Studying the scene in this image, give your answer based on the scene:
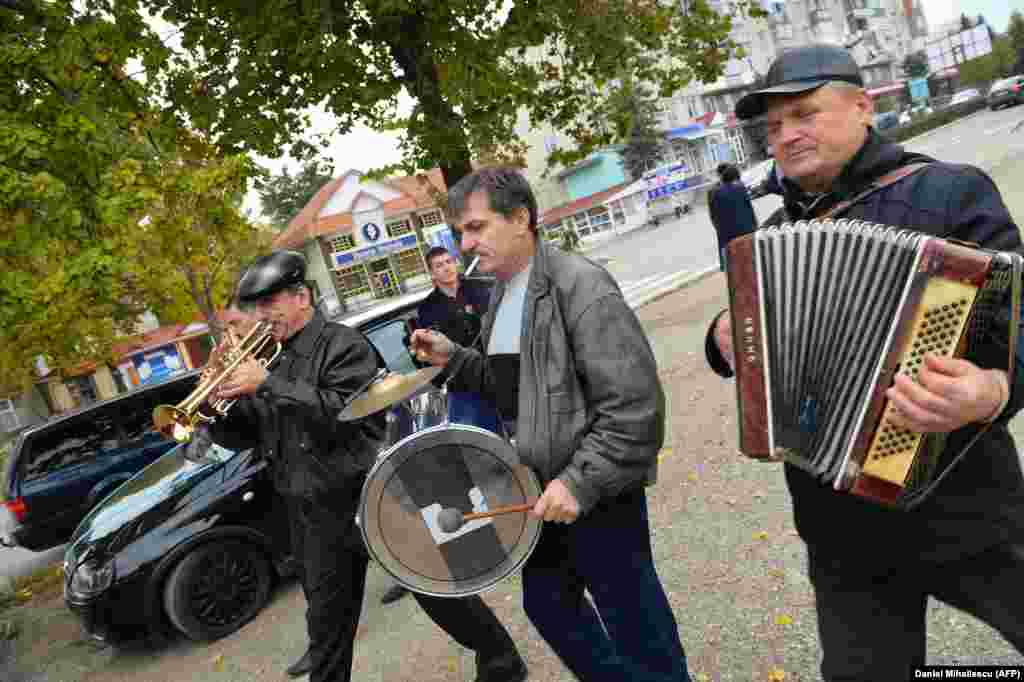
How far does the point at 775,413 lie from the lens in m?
1.75

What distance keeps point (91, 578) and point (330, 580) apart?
272 centimetres

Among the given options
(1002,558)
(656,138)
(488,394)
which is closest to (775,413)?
(1002,558)

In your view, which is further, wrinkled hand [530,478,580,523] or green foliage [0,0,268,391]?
green foliage [0,0,268,391]

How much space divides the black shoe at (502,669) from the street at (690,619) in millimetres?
87

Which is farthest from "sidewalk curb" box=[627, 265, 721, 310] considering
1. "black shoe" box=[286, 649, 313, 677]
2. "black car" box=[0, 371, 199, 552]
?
"black shoe" box=[286, 649, 313, 677]

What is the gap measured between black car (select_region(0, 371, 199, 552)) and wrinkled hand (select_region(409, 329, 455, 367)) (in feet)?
21.2

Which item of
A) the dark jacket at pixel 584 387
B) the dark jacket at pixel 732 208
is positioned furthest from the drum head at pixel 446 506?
the dark jacket at pixel 732 208

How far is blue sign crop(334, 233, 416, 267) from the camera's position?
45688 mm

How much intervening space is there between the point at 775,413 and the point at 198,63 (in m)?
8.68

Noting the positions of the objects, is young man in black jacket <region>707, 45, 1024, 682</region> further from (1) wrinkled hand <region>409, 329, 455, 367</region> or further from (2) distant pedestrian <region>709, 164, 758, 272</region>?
(2) distant pedestrian <region>709, 164, 758, 272</region>

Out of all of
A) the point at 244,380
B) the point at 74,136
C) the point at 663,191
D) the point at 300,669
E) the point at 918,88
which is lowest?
the point at 300,669

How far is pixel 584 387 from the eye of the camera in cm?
216

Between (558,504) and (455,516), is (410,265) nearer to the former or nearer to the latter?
(455,516)

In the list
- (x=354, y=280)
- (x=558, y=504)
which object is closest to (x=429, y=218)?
(x=354, y=280)
